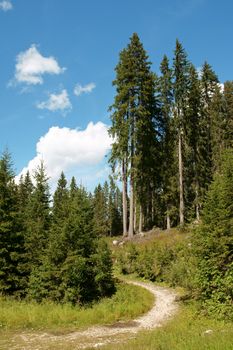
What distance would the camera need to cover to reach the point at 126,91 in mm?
36062

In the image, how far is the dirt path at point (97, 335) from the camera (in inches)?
445

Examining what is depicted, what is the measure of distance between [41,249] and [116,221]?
76.0 metres

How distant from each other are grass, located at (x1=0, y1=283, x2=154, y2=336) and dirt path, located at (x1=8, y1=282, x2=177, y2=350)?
2.26 feet

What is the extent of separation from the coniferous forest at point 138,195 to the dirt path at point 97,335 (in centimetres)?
263

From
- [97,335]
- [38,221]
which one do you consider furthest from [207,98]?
[97,335]

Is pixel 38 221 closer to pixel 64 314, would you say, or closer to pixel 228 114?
pixel 64 314

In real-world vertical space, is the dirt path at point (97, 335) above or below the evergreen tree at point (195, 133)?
below

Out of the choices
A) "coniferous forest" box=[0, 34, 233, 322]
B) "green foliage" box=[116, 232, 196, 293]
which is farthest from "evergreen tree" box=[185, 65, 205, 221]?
"green foliage" box=[116, 232, 196, 293]

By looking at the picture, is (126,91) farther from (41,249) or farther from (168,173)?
(41,249)

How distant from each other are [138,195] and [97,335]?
87.2ft

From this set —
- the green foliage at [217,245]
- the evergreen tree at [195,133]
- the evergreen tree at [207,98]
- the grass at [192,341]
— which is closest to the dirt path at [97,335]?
the grass at [192,341]

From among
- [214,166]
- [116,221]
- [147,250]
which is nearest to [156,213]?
[214,166]

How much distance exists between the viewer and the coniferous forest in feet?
50.1

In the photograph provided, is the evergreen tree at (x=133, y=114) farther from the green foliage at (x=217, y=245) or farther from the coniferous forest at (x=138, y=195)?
the green foliage at (x=217, y=245)
